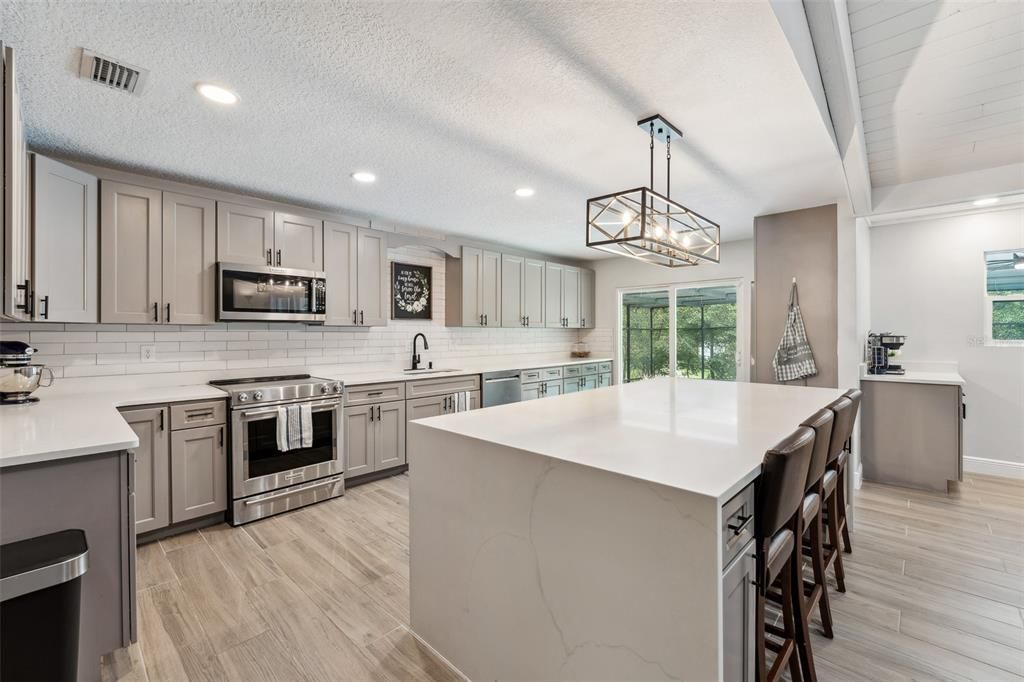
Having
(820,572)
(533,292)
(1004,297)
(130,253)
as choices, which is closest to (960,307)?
(1004,297)

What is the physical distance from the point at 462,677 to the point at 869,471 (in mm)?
4029

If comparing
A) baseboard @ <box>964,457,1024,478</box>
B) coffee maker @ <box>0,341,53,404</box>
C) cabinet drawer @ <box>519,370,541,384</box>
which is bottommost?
baseboard @ <box>964,457,1024,478</box>

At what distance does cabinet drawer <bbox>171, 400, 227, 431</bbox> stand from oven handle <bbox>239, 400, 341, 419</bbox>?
0.44ft

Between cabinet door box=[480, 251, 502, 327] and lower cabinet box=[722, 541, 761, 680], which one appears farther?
cabinet door box=[480, 251, 502, 327]

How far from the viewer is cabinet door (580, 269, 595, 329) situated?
6508 mm

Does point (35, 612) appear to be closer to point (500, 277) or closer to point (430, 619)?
point (430, 619)

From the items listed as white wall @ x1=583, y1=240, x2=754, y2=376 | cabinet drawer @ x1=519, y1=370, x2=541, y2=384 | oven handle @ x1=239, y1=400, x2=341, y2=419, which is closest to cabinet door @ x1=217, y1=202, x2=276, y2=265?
oven handle @ x1=239, y1=400, x2=341, y2=419

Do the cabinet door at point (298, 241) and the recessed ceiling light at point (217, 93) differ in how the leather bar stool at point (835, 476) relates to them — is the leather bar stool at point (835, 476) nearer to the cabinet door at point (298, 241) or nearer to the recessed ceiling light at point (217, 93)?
the recessed ceiling light at point (217, 93)

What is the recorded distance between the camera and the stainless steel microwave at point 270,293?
10.6 ft

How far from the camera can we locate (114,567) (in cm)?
166

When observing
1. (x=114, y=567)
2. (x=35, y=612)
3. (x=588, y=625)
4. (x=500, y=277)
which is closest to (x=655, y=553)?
(x=588, y=625)

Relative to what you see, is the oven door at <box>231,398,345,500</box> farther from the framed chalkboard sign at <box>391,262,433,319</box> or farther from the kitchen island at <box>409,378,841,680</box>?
the kitchen island at <box>409,378,841,680</box>

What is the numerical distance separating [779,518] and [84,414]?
2880mm

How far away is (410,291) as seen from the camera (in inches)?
188
